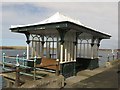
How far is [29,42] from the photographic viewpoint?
537 inches

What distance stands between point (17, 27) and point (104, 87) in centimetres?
724

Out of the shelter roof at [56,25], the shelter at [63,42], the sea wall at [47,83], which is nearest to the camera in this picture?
the sea wall at [47,83]

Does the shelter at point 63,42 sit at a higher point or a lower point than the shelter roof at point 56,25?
lower

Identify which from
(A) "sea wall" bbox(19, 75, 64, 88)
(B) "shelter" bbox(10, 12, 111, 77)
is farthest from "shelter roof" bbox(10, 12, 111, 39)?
(A) "sea wall" bbox(19, 75, 64, 88)

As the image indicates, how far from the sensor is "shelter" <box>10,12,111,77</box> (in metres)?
11.1

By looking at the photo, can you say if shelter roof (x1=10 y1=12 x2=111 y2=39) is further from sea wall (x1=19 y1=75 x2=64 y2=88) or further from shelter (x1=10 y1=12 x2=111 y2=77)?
sea wall (x1=19 y1=75 x2=64 y2=88)

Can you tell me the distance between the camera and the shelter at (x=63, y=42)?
11.1 meters

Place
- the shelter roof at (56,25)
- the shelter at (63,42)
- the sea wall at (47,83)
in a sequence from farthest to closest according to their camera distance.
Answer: the shelter at (63,42) < the shelter roof at (56,25) < the sea wall at (47,83)

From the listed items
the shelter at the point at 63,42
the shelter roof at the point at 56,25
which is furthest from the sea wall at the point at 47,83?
the shelter roof at the point at 56,25

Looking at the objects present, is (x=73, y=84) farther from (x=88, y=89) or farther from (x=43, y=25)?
(x=43, y=25)

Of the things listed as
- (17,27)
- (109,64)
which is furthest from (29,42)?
(109,64)

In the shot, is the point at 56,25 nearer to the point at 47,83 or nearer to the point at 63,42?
the point at 63,42

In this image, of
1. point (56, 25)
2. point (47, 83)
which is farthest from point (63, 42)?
point (47, 83)

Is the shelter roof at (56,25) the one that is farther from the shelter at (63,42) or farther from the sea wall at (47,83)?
the sea wall at (47,83)
